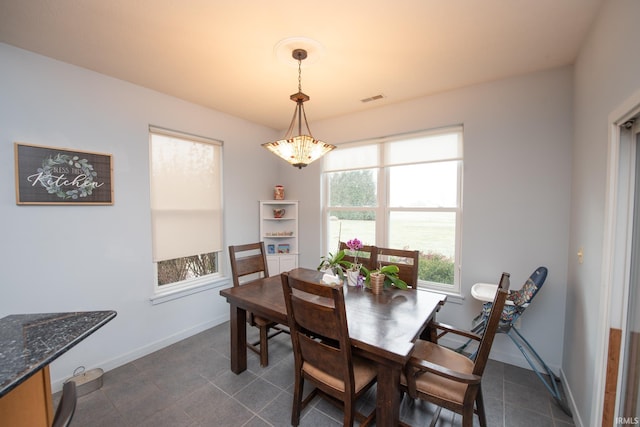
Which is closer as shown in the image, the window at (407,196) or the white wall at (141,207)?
the white wall at (141,207)

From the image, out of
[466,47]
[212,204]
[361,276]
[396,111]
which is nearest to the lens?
[466,47]

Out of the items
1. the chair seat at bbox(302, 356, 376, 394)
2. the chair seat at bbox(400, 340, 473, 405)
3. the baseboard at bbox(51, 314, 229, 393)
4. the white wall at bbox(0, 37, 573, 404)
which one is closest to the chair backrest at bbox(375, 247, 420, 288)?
the chair seat at bbox(400, 340, 473, 405)

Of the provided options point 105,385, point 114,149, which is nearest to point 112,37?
point 114,149

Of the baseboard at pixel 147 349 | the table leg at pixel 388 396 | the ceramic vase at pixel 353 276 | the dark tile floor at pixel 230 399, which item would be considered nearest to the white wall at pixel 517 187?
the dark tile floor at pixel 230 399

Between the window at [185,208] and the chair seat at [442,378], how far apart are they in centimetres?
259

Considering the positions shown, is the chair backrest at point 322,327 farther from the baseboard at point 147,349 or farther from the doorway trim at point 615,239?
the baseboard at point 147,349

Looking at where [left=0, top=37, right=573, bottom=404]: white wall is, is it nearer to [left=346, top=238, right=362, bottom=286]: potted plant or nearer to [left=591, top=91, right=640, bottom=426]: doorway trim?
[left=591, top=91, right=640, bottom=426]: doorway trim

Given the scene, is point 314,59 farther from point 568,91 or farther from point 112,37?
point 568,91

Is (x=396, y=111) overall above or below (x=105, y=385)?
above

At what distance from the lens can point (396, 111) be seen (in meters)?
3.00

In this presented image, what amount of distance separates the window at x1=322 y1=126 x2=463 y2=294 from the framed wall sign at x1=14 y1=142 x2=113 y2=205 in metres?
2.49

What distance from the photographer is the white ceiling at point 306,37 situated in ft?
5.08

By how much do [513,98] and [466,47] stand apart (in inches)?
33.1

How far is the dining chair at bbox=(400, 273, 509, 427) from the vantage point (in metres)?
1.28
